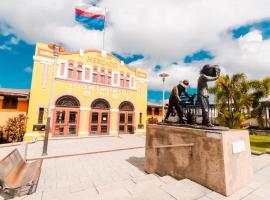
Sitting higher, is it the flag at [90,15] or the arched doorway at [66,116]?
the flag at [90,15]

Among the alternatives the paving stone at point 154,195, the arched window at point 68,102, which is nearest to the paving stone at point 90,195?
the paving stone at point 154,195

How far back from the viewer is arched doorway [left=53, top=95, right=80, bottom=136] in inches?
522

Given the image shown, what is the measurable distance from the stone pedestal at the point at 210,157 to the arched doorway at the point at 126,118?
1172cm

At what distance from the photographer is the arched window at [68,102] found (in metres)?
13.5

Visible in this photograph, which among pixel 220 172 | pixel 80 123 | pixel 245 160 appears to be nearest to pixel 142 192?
pixel 220 172

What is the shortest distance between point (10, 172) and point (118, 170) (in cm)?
359

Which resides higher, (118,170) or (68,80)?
(68,80)

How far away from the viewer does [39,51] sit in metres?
12.9

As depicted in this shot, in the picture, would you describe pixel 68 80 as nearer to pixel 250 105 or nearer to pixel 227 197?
pixel 227 197

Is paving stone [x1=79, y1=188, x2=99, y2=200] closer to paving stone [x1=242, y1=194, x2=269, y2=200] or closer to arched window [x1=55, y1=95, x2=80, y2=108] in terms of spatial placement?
paving stone [x1=242, y1=194, x2=269, y2=200]

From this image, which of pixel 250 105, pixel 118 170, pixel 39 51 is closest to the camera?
pixel 118 170

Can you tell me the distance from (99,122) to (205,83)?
12.4 metres

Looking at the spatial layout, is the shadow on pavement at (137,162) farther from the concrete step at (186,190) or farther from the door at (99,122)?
the door at (99,122)

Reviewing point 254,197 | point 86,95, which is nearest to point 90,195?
point 254,197
